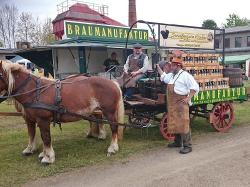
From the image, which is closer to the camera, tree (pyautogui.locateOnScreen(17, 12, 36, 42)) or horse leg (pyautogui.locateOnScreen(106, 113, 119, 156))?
horse leg (pyautogui.locateOnScreen(106, 113, 119, 156))

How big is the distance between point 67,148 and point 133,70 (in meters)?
2.31

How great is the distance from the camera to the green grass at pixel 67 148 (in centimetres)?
569

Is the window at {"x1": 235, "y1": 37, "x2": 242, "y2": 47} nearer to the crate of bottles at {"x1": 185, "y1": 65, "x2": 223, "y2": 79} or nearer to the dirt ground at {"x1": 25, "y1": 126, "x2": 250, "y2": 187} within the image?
the crate of bottles at {"x1": 185, "y1": 65, "x2": 223, "y2": 79}

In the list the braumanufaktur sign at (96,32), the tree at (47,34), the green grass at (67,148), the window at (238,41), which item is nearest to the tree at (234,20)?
the window at (238,41)

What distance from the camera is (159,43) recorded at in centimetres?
811

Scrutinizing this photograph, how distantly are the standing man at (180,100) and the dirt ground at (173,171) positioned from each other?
36 centimetres

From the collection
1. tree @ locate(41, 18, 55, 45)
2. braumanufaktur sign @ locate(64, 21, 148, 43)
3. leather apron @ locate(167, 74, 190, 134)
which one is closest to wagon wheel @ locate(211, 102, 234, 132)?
leather apron @ locate(167, 74, 190, 134)

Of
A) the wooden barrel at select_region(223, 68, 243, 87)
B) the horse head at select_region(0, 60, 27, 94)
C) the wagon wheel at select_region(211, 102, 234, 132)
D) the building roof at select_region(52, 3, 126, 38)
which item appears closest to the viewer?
the horse head at select_region(0, 60, 27, 94)

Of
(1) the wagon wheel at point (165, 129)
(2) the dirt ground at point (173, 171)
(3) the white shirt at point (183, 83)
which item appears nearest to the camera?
(2) the dirt ground at point (173, 171)

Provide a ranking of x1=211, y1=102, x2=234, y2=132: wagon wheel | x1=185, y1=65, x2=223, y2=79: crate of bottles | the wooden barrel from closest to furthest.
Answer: x1=185, y1=65, x2=223, y2=79: crate of bottles < x1=211, y1=102, x2=234, y2=132: wagon wheel < the wooden barrel

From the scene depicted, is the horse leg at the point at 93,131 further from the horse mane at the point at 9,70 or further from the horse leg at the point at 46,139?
the horse mane at the point at 9,70

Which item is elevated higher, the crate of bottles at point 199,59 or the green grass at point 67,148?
the crate of bottles at point 199,59

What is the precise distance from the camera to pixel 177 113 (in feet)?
22.4

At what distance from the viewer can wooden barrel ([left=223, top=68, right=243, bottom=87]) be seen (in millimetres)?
8812
